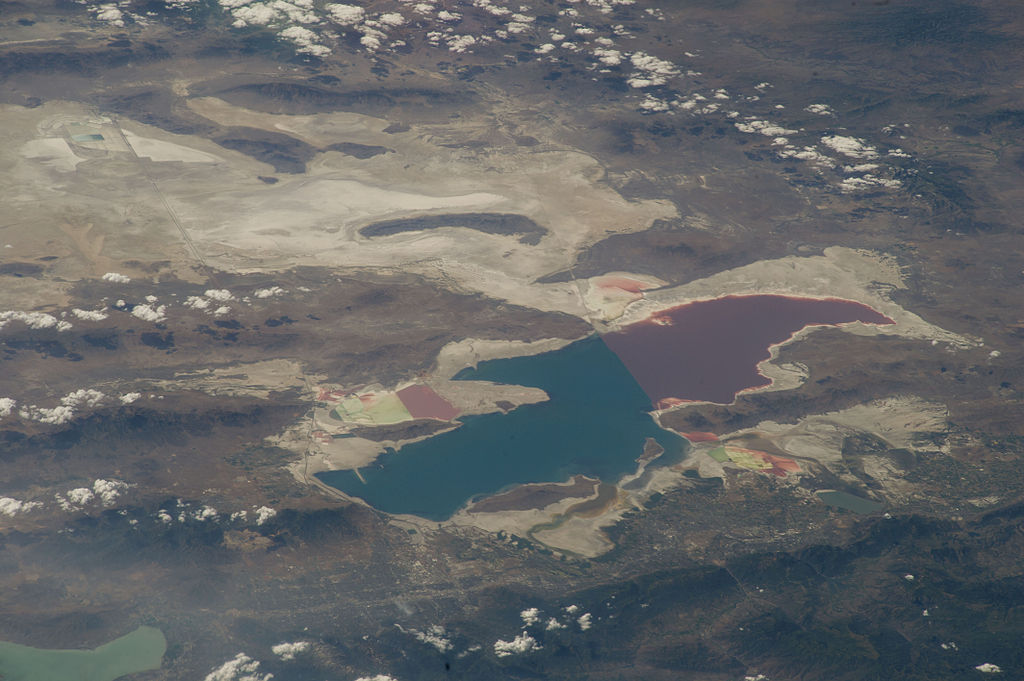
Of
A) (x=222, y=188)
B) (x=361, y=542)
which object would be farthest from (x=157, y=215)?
(x=361, y=542)

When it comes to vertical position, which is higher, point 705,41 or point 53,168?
point 705,41

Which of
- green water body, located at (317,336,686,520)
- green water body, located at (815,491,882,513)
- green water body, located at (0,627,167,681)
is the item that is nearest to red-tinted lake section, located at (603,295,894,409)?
green water body, located at (317,336,686,520)

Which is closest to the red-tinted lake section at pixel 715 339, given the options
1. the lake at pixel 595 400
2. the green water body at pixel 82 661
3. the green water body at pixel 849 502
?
the lake at pixel 595 400

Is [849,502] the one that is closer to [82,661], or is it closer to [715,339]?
[715,339]

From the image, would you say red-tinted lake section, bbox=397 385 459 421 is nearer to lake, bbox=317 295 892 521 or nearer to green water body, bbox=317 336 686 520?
lake, bbox=317 295 892 521

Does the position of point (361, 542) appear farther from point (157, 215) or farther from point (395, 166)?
point (395, 166)
